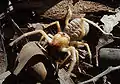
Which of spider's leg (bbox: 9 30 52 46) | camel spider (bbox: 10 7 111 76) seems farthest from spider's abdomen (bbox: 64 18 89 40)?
spider's leg (bbox: 9 30 52 46)

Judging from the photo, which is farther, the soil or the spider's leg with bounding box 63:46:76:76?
the soil

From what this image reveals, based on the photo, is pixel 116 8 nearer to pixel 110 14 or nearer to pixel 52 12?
pixel 110 14

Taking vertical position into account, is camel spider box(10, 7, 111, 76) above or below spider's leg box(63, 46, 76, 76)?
above

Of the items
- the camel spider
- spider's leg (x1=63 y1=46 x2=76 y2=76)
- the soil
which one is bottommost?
Result: spider's leg (x1=63 y1=46 x2=76 y2=76)

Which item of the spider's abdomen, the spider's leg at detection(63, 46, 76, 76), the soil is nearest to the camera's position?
the spider's leg at detection(63, 46, 76, 76)

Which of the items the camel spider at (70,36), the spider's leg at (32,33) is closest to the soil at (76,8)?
the camel spider at (70,36)

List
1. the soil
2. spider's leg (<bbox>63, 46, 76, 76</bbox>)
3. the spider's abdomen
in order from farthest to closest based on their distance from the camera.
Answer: the soil
the spider's abdomen
spider's leg (<bbox>63, 46, 76, 76</bbox>)

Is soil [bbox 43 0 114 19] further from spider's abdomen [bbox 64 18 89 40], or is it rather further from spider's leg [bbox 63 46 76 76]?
spider's leg [bbox 63 46 76 76]

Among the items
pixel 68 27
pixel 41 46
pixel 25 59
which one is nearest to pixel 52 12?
pixel 68 27
